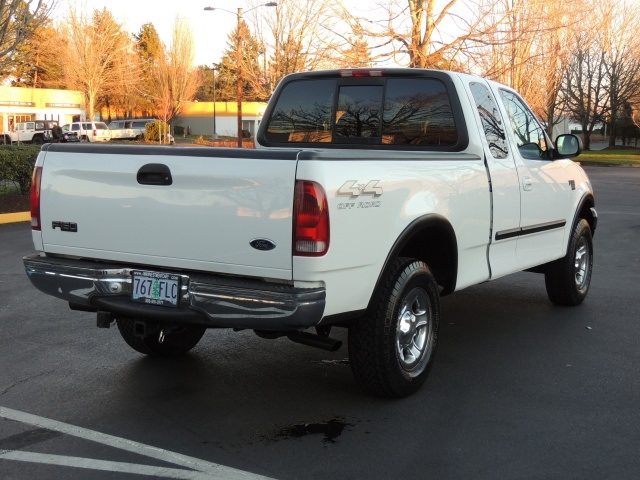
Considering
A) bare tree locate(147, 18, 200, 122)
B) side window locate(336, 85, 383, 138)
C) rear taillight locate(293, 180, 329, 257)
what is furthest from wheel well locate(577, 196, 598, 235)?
bare tree locate(147, 18, 200, 122)

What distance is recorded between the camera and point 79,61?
56.6 meters

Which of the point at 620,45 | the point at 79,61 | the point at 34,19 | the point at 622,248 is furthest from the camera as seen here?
the point at 79,61

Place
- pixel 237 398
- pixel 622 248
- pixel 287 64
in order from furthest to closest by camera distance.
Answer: pixel 287 64 → pixel 622 248 → pixel 237 398

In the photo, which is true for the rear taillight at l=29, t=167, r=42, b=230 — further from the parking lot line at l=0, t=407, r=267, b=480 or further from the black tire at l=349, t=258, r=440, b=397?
the black tire at l=349, t=258, r=440, b=397

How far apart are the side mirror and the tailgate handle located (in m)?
3.78

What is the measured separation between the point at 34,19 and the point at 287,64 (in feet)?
46.2

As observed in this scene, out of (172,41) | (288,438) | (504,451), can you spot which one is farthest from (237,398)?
(172,41)

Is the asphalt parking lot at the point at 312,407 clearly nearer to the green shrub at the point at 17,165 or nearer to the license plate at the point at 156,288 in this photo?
the license plate at the point at 156,288

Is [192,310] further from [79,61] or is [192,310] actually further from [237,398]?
[79,61]

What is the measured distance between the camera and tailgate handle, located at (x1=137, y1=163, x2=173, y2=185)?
4.38m

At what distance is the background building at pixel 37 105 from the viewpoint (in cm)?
6275

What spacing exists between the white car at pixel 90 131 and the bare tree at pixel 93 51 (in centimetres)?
218

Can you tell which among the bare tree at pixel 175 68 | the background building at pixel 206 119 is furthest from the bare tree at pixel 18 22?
the background building at pixel 206 119

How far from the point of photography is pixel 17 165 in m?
16.0
